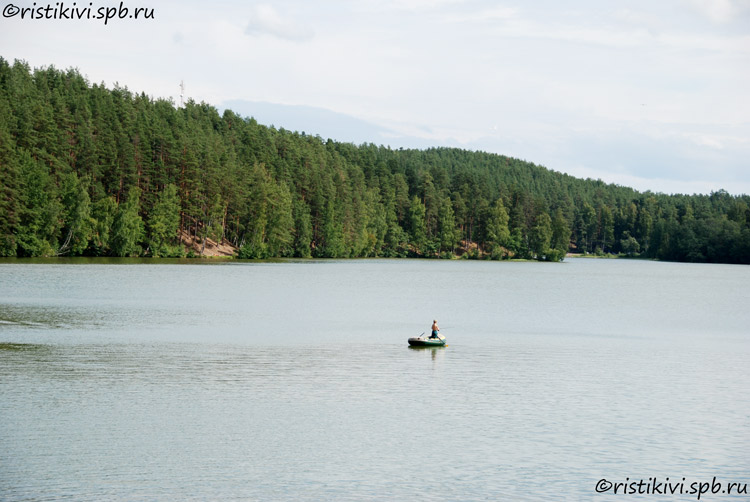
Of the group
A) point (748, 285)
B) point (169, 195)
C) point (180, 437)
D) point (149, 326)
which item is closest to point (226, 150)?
point (169, 195)

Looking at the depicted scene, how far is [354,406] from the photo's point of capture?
27172mm

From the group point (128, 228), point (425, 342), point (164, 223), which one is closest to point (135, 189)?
point (164, 223)

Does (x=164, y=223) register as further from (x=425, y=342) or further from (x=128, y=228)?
(x=425, y=342)

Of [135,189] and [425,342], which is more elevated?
[135,189]

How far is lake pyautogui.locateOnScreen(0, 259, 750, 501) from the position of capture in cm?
1936

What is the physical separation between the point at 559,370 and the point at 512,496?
18523 mm

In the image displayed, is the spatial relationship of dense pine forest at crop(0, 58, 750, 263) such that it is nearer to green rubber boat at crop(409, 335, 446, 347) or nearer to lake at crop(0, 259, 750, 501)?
lake at crop(0, 259, 750, 501)

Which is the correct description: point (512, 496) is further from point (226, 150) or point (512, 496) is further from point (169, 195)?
point (226, 150)

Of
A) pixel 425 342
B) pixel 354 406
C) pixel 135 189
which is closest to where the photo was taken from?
pixel 354 406

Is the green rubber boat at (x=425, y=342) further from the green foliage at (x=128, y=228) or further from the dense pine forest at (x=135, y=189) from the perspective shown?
the green foliage at (x=128, y=228)

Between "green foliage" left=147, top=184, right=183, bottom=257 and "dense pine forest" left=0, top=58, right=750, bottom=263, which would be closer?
"dense pine forest" left=0, top=58, right=750, bottom=263

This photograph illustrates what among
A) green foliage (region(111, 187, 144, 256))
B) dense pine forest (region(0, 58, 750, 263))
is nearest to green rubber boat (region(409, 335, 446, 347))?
dense pine forest (region(0, 58, 750, 263))

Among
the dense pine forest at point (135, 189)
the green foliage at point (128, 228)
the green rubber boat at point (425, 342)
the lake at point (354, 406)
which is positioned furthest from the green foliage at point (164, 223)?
the green rubber boat at point (425, 342)

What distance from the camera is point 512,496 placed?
1847 cm
